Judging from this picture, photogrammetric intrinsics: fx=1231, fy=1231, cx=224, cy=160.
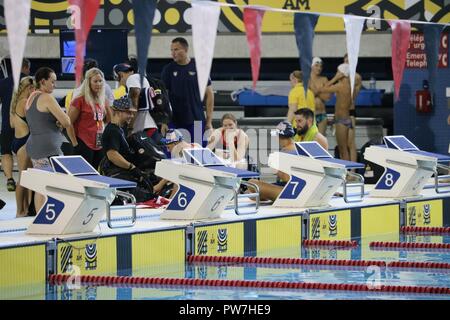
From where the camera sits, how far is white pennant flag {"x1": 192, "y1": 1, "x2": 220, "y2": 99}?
364 inches

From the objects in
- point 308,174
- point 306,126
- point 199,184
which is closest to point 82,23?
point 199,184

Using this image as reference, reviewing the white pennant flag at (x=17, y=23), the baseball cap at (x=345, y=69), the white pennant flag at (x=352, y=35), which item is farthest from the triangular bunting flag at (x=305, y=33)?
the baseball cap at (x=345, y=69)

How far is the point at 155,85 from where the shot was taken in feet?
38.8

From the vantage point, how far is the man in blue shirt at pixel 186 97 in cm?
1220

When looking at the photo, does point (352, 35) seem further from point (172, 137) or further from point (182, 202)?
point (182, 202)

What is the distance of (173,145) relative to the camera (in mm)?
11203

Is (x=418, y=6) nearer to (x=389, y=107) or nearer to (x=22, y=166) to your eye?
(x=389, y=107)

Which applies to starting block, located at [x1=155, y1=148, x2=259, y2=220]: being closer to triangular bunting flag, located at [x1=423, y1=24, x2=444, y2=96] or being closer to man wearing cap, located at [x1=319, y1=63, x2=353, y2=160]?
triangular bunting flag, located at [x1=423, y1=24, x2=444, y2=96]

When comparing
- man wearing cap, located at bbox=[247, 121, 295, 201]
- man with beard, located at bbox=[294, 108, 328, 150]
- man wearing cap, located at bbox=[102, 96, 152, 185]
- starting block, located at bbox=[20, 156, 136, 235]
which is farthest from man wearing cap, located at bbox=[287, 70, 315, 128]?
starting block, located at bbox=[20, 156, 136, 235]

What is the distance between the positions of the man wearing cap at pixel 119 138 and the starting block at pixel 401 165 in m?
2.48

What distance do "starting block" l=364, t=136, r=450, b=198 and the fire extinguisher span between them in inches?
156

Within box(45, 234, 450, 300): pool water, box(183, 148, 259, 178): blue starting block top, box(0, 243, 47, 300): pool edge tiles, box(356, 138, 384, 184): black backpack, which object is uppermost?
box(183, 148, 259, 178): blue starting block top

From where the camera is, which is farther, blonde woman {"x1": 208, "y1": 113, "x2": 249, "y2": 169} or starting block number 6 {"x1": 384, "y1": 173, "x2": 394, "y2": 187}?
starting block number 6 {"x1": 384, "y1": 173, "x2": 394, "y2": 187}
